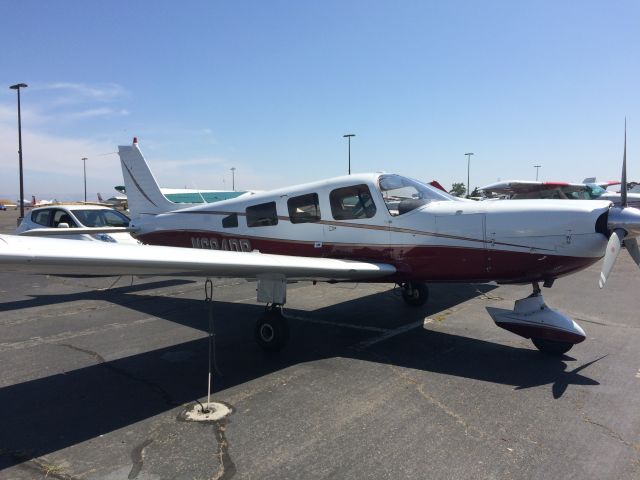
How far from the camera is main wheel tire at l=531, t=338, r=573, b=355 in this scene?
17.4ft

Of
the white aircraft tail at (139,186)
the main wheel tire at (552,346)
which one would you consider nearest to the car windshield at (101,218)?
the white aircraft tail at (139,186)

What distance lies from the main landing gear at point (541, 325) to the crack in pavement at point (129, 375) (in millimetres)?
4117

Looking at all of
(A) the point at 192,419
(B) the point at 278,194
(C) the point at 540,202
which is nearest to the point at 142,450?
(A) the point at 192,419

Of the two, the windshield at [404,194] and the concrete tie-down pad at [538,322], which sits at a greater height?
the windshield at [404,194]

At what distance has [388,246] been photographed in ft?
20.2

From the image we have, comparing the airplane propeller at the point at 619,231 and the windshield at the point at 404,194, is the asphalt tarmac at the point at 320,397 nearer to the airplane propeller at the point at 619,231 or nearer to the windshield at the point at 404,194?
the airplane propeller at the point at 619,231

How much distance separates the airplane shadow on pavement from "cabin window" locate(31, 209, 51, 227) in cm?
757

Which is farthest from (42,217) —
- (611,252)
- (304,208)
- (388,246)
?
(611,252)

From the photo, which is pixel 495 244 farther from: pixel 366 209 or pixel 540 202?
pixel 366 209

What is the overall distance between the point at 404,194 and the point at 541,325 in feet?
8.25

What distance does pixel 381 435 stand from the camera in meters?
3.52

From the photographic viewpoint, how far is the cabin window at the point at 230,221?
7.77m

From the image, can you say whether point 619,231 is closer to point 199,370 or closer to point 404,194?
point 404,194

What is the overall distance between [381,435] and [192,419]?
5.46ft
